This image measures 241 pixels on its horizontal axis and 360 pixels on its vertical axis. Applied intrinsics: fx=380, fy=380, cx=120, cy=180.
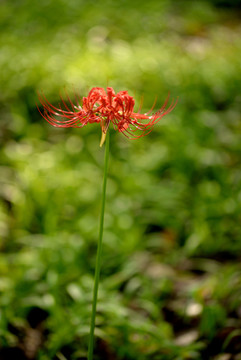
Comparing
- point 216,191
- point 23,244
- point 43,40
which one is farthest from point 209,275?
point 43,40

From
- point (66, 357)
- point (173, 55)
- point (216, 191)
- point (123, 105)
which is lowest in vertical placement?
point (66, 357)

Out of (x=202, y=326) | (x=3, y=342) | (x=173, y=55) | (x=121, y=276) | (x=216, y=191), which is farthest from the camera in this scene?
(x=173, y=55)

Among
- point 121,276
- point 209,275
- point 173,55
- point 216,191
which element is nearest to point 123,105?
point 121,276

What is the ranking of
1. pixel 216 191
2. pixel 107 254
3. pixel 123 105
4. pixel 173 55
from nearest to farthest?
1. pixel 123 105
2. pixel 107 254
3. pixel 216 191
4. pixel 173 55

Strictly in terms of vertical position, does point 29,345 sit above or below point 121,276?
below

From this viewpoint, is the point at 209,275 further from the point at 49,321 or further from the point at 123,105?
the point at 123,105

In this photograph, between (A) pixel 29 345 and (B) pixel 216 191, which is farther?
(B) pixel 216 191

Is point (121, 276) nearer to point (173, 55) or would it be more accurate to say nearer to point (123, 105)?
point (123, 105)
